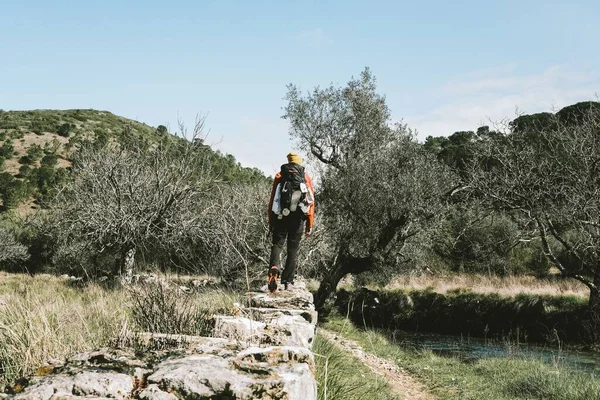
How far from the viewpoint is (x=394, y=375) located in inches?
443

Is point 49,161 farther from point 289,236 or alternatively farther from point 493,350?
point 289,236

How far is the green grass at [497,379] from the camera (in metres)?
9.16

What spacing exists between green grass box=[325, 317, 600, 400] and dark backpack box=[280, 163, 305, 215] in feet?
→ 12.2

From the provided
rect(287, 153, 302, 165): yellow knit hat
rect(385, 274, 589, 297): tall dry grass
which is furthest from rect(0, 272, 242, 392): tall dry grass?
rect(385, 274, 589, 297): tall dry grass

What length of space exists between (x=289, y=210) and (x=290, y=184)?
404 mm

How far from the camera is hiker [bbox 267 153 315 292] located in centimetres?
783

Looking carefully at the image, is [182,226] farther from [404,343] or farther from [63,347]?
[63,347]

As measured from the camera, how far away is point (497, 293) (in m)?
23.2

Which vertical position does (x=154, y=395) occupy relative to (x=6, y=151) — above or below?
below

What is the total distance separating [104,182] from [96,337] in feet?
50.9

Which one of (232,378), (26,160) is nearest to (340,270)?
(232,378)

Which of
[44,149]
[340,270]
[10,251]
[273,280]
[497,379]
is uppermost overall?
[44,149]

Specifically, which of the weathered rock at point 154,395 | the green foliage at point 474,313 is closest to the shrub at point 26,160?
the green foliage at point 474,313

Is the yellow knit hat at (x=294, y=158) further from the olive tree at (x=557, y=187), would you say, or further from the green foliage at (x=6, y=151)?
the green foliage at (x=6, y=151)
